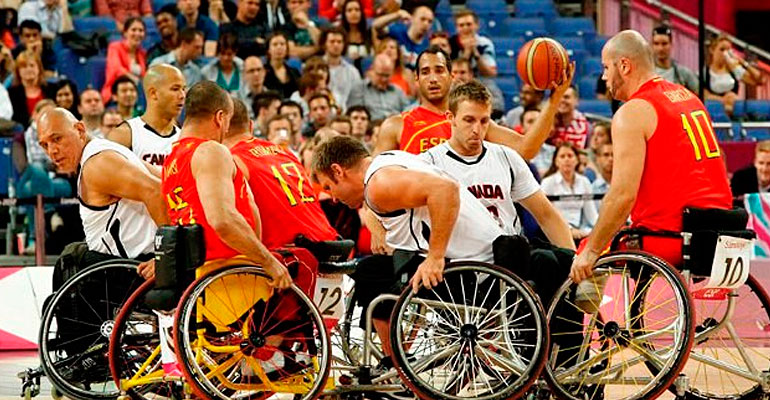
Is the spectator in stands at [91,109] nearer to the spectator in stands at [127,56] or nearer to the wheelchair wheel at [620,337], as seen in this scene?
the spectator in stands at [127,56]

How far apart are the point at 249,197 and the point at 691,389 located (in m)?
2.32

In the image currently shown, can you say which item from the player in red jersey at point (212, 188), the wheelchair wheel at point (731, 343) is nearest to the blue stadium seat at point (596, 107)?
the wheelchair wheel at point (731, 343)

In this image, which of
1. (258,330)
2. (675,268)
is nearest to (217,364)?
(258,330)

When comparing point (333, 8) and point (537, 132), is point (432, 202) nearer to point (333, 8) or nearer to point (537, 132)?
point (537, 132)

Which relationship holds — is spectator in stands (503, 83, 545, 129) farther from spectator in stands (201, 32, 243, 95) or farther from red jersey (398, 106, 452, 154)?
red jersey (398, 106, 452, 154)

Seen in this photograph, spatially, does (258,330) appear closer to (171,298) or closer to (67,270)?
(171,298)

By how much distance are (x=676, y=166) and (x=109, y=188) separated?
286 centimetres

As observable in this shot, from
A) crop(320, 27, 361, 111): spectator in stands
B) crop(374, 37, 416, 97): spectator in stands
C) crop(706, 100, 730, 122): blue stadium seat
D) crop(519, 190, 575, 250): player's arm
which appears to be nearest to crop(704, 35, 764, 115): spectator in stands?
crop(706, 100, 730, 122): blue stadium seat

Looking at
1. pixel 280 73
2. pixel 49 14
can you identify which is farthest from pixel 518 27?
pixel 49 14

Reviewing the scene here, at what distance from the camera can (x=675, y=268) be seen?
265 inches

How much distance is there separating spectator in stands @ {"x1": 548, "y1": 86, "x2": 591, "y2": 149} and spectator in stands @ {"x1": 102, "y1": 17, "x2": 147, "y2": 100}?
3873mm

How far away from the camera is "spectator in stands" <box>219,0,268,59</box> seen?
1423 cm

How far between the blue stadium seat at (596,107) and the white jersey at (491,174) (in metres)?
7.89

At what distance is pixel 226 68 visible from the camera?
13680 millimetres
